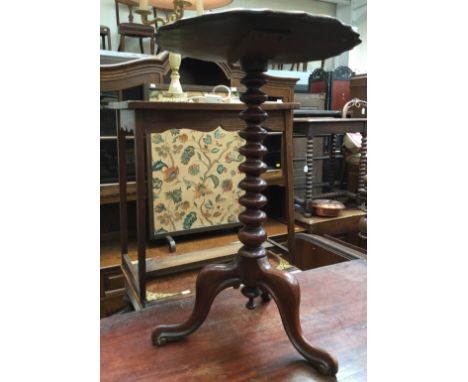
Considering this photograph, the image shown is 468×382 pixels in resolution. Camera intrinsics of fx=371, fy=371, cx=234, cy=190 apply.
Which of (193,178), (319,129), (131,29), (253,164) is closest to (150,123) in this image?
(253,164)

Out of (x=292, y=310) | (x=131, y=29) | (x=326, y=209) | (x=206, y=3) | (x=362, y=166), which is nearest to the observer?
(x=292, y=310)

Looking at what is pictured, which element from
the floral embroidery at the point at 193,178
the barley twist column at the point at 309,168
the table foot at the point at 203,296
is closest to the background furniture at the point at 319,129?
the barley twist column at the point at 309,168

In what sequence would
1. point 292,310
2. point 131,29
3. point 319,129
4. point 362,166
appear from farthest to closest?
point 131,29, point 362,166, point 319,129, point 292,310

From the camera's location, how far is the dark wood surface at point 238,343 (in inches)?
31.2

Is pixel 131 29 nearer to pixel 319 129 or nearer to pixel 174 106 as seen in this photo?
pixel 319 129

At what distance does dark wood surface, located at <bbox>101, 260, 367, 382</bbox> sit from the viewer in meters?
0.79

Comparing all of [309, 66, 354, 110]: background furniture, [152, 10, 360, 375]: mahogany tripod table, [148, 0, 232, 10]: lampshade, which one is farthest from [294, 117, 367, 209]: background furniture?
[152, 10, 360, 375]: mahogany tripod table

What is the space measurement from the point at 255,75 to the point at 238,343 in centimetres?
63

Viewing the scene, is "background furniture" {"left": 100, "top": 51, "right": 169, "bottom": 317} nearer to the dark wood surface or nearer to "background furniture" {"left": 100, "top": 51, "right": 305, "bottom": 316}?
"background furniture" {"left": 100, "top": 51, "right": 305, "bottom": 316}

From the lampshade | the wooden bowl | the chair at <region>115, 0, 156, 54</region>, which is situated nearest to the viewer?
the lampshade

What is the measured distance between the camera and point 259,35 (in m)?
0.65

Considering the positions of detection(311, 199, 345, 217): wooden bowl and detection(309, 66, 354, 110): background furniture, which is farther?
detection(309, 66, 354, 110): background furniture

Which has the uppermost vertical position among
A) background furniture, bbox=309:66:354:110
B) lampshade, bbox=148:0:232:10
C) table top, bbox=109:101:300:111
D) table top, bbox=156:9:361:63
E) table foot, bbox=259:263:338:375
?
background furniture, bbox=309:66:354:110

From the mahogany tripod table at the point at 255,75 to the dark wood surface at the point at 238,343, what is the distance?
0.05 meters
